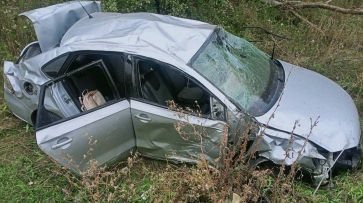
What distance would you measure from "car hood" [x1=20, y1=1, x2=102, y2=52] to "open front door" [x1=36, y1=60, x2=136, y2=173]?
820mm

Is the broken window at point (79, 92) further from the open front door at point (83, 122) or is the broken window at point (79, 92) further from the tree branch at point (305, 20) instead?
the tree branch at point (305, 20)

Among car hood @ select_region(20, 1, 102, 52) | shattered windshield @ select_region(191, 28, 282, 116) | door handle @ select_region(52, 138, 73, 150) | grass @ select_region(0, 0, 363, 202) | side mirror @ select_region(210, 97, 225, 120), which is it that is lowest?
grass @ select_region(0, 0, 363, 202)

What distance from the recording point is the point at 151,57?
11.1ft

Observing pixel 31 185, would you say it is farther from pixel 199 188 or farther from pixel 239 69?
pixel 239 69

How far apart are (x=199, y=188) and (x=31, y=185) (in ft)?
6.42

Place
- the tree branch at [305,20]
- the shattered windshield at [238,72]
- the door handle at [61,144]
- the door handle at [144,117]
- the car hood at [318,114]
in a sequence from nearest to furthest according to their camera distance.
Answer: the door handle at [61,144]
the car hood at [318,114]
the shattered windshield at [238,72]
the door handle at [144,117]
the tree branch at [305,20]

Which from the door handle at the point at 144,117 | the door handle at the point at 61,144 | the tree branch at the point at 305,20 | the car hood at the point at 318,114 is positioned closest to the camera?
the door handle at the point at 61,144

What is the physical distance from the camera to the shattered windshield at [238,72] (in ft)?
11.1

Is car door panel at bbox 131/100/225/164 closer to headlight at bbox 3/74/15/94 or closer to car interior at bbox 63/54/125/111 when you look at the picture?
car interior at bbox 63/54/125/111

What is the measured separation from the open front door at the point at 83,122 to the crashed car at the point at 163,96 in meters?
0.01

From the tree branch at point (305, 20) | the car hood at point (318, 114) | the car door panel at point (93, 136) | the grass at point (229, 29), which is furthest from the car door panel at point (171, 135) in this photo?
the tree branch at point (305, 20)

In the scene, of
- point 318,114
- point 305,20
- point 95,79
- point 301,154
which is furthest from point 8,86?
point 305,20

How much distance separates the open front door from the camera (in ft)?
10.4

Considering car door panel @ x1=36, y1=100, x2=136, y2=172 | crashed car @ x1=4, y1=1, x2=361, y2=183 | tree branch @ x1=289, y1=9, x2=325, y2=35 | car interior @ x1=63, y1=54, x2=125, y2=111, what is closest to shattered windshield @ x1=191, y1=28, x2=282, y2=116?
crashed car @ x1=4, y1=1, x2=361, y2=183
